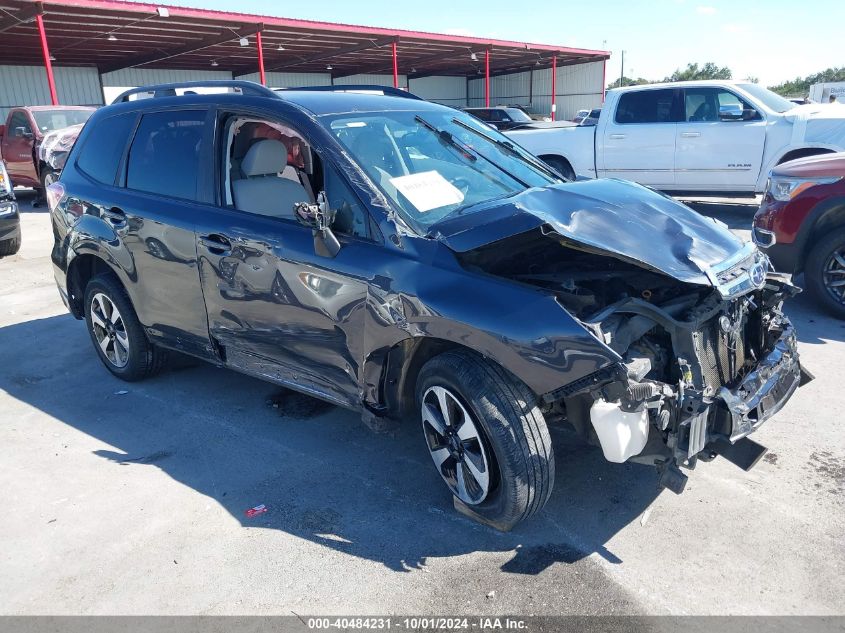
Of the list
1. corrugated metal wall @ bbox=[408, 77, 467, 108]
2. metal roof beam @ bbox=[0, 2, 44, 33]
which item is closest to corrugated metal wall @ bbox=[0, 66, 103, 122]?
metal roof beam @ bbox=[0, 2, 44, 33]

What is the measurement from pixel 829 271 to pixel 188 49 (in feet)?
80.8

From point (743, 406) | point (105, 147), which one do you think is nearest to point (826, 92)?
point (105, 147)

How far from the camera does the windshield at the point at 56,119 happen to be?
14508 millimetres

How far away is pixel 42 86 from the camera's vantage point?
2761 cm

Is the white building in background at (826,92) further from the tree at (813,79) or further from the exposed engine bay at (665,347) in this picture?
the exposed engine bay at (665,347)

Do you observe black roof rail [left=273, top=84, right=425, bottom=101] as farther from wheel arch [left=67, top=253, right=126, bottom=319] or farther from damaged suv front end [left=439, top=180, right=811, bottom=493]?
wheel arch [left=67, top=253, right=126, bottom=319]

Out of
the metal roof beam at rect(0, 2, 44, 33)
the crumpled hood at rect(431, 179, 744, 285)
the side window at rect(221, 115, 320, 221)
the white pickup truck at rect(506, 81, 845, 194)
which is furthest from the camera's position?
the metal roof beam at rect(0, 2, 44, 33)

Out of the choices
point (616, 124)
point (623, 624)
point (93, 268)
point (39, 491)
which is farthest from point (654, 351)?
point (616, 124)

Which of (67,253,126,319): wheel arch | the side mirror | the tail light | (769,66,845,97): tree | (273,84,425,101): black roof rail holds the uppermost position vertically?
(273,84,425,101): black roof rail

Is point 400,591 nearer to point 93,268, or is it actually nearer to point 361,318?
point 361,318

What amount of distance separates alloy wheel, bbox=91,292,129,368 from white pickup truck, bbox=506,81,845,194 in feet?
27.1

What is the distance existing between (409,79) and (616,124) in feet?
104

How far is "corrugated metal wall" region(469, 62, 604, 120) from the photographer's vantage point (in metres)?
38.1

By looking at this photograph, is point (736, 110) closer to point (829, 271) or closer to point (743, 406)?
point (829, 271)
